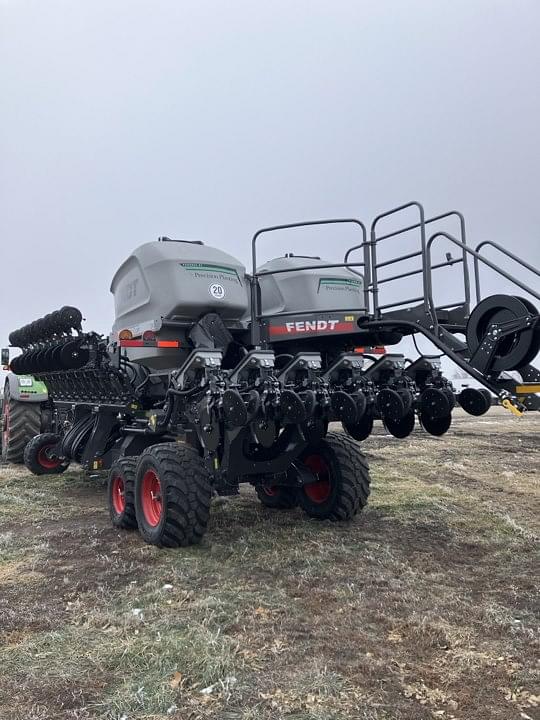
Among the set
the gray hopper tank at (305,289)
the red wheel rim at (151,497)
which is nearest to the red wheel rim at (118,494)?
the red wheel rim at (151,497)

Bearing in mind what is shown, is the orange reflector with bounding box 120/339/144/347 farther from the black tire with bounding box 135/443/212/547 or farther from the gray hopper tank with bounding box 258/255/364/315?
the gray hopper tank with bounding box 258/255/364/315

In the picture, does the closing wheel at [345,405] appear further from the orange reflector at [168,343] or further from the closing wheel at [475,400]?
the orange reflector at [168,343]

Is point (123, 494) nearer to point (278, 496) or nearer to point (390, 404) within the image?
point (278, 496)

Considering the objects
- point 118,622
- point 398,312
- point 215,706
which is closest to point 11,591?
point 118,622

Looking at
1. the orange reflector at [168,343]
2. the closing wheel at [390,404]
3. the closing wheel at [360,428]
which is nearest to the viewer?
the closing wheel at [390,404]

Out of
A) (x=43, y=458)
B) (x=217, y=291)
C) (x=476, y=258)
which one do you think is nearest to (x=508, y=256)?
(x=476, y=258)

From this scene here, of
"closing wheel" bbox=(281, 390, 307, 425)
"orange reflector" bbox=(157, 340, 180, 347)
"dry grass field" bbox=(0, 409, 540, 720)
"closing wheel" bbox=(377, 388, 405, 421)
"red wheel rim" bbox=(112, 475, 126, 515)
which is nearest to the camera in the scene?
"dry grass field" bbox=(0, 409, 540, 720)

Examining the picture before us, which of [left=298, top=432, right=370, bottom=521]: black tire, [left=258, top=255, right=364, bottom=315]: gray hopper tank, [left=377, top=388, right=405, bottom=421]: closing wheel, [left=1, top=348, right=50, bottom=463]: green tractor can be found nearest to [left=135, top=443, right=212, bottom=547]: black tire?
[left=298, top=432, right=370, bottom=521]: black tire

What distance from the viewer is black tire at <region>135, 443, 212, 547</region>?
509 centimetres

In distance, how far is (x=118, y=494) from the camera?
6301 mm

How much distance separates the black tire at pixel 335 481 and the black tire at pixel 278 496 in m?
0.22

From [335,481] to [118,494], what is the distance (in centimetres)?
224

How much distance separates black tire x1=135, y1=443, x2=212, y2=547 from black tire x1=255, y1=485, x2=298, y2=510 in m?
1.51

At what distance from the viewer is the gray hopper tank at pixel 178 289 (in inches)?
230
